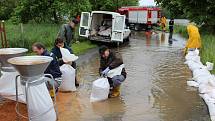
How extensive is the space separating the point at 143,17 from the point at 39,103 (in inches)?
1216

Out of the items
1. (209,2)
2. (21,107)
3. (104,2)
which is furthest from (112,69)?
(104,2)

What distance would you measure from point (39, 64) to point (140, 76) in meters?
6.02

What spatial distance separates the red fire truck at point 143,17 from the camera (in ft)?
121

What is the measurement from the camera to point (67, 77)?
9.82 m

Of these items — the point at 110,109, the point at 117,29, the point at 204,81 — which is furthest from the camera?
the point at 117,29

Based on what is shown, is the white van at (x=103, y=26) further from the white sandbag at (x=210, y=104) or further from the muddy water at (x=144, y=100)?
the white sandbag at (x=210, y=104)

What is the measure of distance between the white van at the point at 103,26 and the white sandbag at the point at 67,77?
1025 cm

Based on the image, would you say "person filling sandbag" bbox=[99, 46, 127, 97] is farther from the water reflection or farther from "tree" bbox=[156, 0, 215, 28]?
"tree" bbox=[156, 0, 215, 28]

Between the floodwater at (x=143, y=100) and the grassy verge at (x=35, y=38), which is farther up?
the grassy verge at (x=35, y=38)

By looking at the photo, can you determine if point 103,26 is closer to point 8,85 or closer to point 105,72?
point 105,72

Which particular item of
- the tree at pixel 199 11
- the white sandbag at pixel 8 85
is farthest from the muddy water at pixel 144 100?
the tree at pixel 199 11

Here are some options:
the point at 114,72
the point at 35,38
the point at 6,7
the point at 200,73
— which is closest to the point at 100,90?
the point at 114,72

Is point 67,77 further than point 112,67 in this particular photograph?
Yes

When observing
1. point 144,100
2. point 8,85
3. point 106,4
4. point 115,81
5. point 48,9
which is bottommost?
point 144,100
